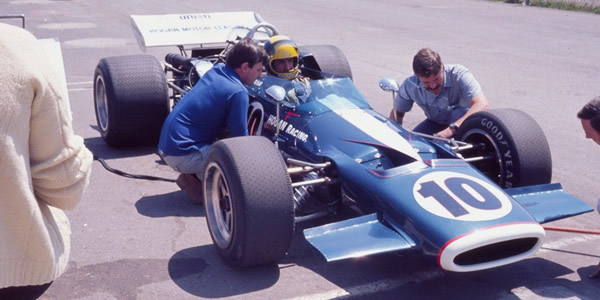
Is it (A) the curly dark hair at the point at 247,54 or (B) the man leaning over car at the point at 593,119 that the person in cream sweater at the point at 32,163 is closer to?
(A) the curly dark hair at the point at 247,54

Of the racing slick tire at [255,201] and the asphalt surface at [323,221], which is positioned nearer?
the racing slick tire at [255,201]

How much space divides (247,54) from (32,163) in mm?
3058

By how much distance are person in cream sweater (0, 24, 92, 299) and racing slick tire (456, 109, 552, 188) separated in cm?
327

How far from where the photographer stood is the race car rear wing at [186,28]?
7.24 m

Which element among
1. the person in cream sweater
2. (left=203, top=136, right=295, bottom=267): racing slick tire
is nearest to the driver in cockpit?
(left=203, top=136, right=295, bottom=267): racing slick tire

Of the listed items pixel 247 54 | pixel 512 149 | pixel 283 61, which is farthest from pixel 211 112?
pixel 512 149

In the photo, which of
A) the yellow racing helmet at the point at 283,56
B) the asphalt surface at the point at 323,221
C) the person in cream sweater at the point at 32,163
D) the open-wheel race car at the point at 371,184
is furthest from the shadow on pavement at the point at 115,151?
the person in cream sweater at the point at 32,163

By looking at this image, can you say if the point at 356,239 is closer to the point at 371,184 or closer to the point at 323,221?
the point at 371,184

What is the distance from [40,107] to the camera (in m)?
2.03

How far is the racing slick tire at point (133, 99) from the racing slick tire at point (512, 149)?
3128 millimetres

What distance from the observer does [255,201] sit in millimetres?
3887

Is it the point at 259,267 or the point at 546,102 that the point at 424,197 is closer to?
the point at 259,267

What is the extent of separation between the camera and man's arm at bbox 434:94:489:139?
530cm

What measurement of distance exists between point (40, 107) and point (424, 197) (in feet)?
7.97
